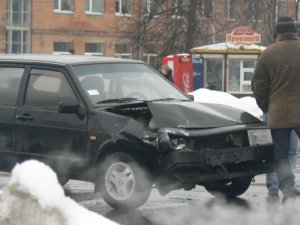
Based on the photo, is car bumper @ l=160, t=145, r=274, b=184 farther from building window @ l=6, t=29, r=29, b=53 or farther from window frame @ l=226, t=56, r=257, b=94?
building window @ l=6, t=29, r=29, b=53

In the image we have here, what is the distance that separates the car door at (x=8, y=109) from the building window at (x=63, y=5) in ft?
136

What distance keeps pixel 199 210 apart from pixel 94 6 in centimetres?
4499

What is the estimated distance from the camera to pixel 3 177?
11.6m

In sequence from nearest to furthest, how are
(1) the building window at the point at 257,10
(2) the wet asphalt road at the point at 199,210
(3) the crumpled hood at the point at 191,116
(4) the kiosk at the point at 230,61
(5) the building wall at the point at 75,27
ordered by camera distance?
(2) the wet asphalt road at the point at 199,210 < (3) the crumpled hood at the point at 191,116 < (4) the kiosk at the point at 230,61 < (1) the building window at the point at 257,10 < (5) the building wall at the point at 75,27

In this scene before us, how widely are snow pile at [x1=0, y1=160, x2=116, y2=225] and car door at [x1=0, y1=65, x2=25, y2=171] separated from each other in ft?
13.2

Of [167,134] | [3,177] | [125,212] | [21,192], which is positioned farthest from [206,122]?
[3,177]

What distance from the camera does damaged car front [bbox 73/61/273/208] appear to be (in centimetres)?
810

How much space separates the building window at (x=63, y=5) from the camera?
5059 centimetres

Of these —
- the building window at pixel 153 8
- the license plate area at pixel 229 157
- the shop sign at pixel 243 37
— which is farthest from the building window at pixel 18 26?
the license plate area at pixel 229 157

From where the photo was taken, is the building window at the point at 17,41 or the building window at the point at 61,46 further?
the building window at the point at 61,46

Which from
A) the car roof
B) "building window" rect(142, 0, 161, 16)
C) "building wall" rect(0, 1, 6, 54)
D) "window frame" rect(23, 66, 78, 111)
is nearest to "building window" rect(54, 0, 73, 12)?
"building wall" rect(0, 1, 6, 54)

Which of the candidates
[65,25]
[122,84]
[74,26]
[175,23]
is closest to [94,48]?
[74,26]

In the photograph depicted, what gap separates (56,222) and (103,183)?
11.3 ft

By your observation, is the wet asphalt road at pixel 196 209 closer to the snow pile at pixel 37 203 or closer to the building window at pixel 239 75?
the snow pile at pixel 37 203
